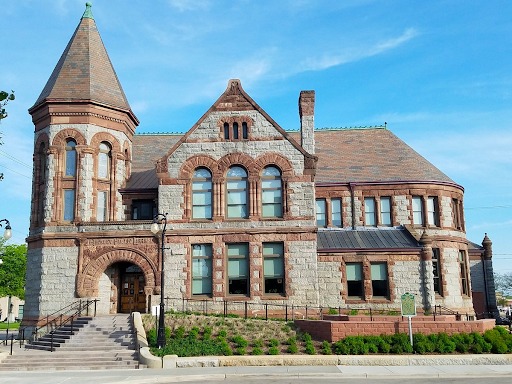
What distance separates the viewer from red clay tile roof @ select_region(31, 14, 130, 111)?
2894cm

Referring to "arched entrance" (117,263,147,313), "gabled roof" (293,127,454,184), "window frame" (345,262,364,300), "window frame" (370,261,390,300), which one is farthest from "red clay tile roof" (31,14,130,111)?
"window frame" (370,261,390,300)

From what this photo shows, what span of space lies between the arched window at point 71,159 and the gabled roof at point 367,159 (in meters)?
15.1

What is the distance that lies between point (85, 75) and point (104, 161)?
205 inches

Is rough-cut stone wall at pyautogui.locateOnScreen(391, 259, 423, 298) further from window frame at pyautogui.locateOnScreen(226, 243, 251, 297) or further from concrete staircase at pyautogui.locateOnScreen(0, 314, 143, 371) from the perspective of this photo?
concrete staircase at pyautogui.locateOnScreen(0, 314, 143, 371)

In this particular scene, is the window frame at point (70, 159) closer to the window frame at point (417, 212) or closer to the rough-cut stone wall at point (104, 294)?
the rough-cut stone wall at point (104, 294)

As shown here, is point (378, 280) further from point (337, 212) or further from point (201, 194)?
A: point (201, 194)

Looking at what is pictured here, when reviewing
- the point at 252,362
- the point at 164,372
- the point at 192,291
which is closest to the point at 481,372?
the point at 252,362

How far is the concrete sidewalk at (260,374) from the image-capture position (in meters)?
16.3

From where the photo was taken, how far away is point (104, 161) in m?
29.5

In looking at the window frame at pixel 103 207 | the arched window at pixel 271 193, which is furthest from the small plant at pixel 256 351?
the window frame at pixel 103 207

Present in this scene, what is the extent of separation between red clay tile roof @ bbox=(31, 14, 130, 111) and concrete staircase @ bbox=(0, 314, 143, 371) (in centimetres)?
1257

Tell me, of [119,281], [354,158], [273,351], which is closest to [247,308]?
[273,351]

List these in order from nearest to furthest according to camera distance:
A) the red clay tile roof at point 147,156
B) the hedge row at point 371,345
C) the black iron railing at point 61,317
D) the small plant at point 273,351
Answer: the small plant at point 273,351
the hedge row at point 371,345
the black iron railing at point 61,317
the red clay tile roof at point 147,156

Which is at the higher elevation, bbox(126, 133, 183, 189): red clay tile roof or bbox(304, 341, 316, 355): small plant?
bbox(126, 133, 183, 189): red clay tile roof
